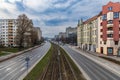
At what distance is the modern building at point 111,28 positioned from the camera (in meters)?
69.1

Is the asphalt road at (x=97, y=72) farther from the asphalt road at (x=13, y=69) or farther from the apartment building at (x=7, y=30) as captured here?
the apartment building at (x=7, y=30)

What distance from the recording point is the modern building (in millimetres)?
69062

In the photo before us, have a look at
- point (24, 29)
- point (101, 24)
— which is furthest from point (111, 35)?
point (24, 29)

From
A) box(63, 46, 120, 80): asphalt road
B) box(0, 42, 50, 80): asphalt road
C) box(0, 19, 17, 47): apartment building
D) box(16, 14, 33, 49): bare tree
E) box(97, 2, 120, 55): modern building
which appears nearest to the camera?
box(63, 46, 120, 80): asphalt road

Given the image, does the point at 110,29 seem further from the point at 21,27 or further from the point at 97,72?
the point at 21,27

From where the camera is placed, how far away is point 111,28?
70.1m

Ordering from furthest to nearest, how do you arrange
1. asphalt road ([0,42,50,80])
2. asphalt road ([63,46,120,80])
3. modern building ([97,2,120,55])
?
modern building ([97,2,120,55]), asphalt road ([0,42,50,80]), asphalt road ([63,46,120,80])

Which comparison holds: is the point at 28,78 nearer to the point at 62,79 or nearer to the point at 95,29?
the point at 62,79

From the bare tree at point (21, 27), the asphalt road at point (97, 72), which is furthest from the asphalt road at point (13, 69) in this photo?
the bare tree at point (21, 27)

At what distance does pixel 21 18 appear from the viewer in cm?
9738

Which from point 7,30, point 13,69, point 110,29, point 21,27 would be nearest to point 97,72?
point 13,69

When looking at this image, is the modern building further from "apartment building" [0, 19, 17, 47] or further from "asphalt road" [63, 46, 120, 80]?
"apartment building" [0, 19, 17, 47]

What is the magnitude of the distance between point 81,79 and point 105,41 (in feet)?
154

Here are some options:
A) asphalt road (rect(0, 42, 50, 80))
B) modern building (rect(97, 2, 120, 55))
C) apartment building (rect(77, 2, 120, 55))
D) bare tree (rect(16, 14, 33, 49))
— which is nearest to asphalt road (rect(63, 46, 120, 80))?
asphalt road (rect(0, 42, 50, 80))
